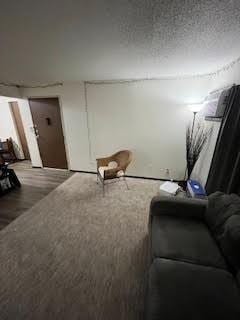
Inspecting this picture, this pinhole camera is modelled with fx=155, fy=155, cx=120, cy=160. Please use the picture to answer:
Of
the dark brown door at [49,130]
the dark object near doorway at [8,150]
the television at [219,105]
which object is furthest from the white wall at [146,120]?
the dark object near doorway at [8,150]

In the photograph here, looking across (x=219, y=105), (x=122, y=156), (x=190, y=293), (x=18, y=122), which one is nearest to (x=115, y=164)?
(x=122, y=156)

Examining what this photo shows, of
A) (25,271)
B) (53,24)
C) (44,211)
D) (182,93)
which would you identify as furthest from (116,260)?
(182,93)

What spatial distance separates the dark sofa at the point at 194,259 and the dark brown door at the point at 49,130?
326cm

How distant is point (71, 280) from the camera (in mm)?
1541

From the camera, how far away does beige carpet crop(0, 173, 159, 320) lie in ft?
4.36

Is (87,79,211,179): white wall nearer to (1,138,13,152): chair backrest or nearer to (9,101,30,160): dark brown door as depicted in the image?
(9,101,30,160): dark brown door

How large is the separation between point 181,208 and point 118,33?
181 centimetres

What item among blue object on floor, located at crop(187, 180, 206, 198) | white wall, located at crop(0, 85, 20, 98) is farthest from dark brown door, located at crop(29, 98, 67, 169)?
blue object on floor, located at crop(187, 180, 206, 198)

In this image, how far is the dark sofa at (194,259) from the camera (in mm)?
913

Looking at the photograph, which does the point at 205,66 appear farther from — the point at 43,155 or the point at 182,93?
the point at 43,155

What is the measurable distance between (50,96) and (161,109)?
106 inches

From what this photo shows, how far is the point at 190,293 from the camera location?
98 centimetres

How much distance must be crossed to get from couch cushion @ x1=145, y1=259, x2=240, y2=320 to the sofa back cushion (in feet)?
0.49

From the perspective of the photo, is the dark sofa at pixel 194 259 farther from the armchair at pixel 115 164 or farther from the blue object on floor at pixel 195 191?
the armchair at pixel 115 164
